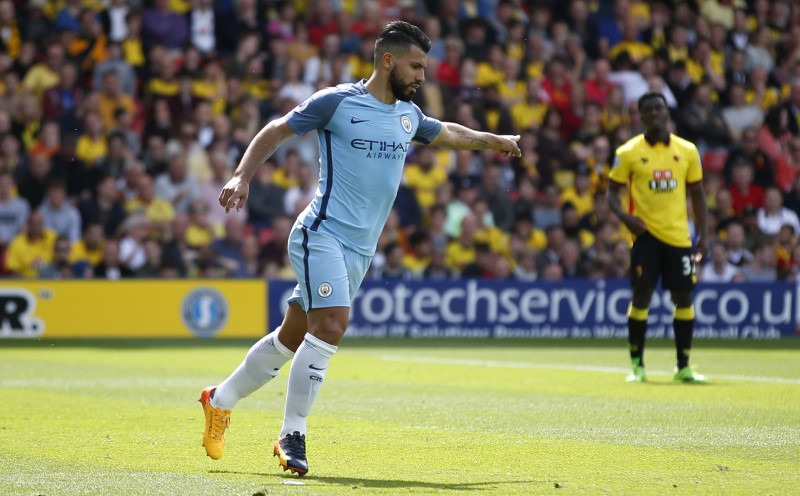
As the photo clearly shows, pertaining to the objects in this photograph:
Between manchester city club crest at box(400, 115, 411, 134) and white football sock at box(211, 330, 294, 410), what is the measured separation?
1284 mm

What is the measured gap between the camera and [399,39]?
704cm

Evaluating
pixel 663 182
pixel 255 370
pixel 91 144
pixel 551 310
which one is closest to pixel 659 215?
pixel 663 182

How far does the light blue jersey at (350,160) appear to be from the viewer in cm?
701

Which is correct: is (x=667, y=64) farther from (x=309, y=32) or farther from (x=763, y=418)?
(x=763, y=418)

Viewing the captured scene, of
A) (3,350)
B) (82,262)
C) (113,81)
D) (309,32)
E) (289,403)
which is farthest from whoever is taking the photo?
(309,32)

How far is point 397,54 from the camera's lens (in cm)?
704

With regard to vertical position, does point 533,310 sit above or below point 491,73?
below

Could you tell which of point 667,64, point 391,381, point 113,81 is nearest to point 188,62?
point 113,81

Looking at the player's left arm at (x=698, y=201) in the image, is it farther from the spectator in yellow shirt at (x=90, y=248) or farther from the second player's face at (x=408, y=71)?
the spectator in yellow shirt at (x=90, y=248)

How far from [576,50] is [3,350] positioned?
36.5 ft

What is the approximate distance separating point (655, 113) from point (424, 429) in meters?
4.92

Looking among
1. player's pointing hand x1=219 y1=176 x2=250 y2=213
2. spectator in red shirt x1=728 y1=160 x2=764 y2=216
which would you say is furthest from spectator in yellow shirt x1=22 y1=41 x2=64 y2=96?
player's pointing hand x1=219 y1=176 x2=250 y2=213

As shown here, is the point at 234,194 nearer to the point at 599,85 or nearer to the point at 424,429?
the point at 424,429

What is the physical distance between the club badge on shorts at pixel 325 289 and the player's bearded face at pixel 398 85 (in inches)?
43.6
